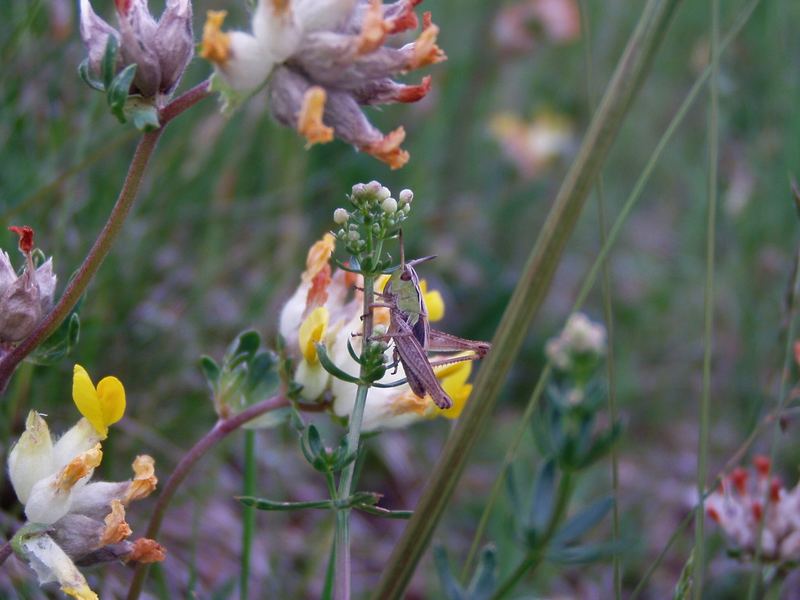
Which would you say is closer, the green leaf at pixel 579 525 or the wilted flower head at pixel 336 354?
the wilted flower head at pixel 336 354

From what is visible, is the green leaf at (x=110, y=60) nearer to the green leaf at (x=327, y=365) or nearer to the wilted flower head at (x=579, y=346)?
the green leaf at (x=327, y=365)

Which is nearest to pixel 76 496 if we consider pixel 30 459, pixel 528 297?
pixel 30 459

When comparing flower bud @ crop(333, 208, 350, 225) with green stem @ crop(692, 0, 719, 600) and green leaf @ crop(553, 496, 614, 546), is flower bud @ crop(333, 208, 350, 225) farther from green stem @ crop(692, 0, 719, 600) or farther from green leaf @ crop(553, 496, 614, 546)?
green leaf @ crop(553, 496, 614, 546)

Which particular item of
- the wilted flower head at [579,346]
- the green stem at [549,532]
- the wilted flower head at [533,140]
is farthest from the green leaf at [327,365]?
the wilted flower head at [533,140]

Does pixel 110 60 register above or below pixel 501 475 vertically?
above

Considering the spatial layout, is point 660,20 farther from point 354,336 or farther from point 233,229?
point 233,229

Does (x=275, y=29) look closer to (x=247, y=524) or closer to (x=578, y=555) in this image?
(x=247, y=524)
